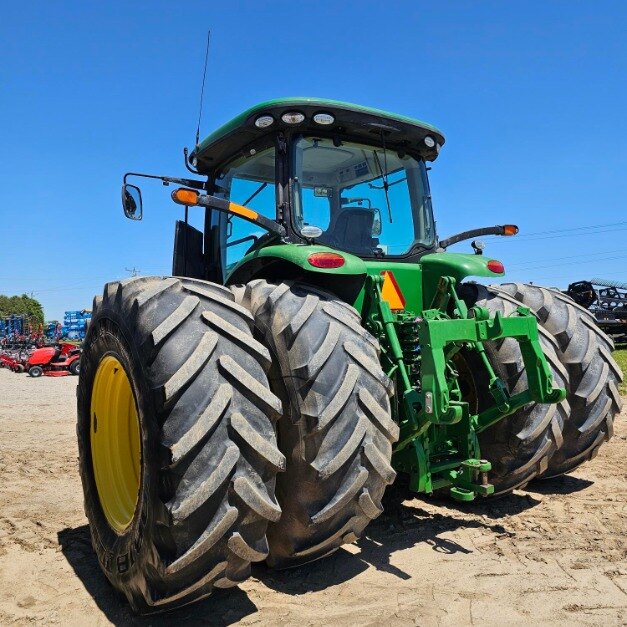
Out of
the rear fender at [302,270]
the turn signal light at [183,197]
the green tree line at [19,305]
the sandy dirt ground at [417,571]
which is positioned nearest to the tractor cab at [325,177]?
the rear fender at [302,270]

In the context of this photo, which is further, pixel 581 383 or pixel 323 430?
pixel 581 383

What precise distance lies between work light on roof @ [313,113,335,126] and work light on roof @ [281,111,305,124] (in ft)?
0.32

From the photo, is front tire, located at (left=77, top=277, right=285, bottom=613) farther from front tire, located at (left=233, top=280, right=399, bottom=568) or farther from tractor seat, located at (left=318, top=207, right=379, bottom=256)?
tractor seat, located at (left=318, top=207, right=379, bottom=256)

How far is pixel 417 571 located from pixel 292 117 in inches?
100

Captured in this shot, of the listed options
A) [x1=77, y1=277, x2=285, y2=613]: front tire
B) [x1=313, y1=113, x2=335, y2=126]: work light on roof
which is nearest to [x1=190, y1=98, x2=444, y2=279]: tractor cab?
[x1=313, y1=113, x2=335, y2=126]: work light on roof

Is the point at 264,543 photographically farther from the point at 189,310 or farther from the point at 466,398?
the point at 466,398

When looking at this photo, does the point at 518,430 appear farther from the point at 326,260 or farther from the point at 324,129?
the point at 324,129

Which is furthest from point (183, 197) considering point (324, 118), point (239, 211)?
point (324, 118)

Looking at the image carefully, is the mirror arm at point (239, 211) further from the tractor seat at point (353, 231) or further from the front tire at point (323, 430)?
the front tire at point (323, 430)

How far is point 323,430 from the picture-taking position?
2.49 m

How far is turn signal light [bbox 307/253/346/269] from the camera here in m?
2.87

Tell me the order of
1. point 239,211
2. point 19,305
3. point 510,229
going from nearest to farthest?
point 239,211
point 510,229
point 19,305

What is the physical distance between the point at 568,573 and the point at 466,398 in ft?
4.35

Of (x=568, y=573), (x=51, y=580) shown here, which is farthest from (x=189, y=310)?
(x=568, y=573)
